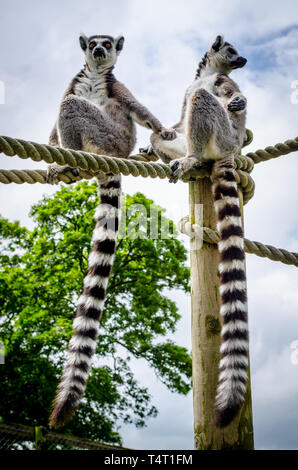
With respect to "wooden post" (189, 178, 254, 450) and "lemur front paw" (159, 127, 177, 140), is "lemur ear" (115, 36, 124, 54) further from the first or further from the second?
"wooden post" (189, 178, 254, 450)

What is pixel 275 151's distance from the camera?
4512mm

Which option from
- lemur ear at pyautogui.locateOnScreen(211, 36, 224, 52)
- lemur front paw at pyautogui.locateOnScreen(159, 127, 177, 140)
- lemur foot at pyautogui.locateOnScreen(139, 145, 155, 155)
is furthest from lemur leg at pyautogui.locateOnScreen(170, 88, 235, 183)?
lemur ear at pyautogui.locateOnScreen(211, 36, 224, 52)

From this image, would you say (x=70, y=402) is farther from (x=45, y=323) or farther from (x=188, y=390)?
(x=188, y=390)

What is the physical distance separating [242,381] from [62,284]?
14029mm

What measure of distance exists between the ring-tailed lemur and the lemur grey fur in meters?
0.54

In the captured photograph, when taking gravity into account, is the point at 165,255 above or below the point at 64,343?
above

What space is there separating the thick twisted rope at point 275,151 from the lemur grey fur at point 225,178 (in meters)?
0.21

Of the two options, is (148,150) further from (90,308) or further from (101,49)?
(90,308)

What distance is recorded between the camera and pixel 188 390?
638 inches

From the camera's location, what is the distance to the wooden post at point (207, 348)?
→ 10.1 feet

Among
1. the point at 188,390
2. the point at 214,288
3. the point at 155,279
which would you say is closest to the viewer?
the point at 214,288

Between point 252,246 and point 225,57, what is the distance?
309 cm

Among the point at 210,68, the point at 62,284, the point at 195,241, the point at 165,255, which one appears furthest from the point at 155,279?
the point at 195,241

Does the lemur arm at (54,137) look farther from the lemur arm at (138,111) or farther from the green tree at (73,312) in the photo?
the green tree at (73,312)
